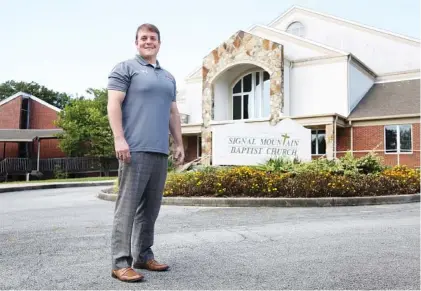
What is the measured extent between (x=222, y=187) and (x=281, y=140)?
4408mm

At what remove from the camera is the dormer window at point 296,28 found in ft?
99.5

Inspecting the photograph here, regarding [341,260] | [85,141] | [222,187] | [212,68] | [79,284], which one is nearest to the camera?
[79,284]

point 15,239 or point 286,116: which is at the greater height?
point 286,116

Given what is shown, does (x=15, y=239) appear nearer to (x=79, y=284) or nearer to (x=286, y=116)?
(x=79, y=284)

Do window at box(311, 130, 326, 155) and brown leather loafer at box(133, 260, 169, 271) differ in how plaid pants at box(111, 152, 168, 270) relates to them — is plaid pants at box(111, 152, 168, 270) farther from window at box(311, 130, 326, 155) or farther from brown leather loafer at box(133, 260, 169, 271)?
window at box(311, 130, 326, 155)

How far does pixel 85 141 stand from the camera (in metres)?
28.4

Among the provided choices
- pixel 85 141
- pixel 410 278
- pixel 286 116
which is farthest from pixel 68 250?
pixel 85 141

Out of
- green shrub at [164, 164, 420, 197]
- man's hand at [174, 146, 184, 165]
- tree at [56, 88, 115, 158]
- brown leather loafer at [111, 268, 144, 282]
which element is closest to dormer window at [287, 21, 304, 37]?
tree at [56, 88, 115, 158]

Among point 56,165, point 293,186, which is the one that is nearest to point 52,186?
point 293,186

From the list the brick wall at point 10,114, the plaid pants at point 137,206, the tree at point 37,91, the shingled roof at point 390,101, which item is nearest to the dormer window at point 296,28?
the shingled roof at point 390,101

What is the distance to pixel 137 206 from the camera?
337cm

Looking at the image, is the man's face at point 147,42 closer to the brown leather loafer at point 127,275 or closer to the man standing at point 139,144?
the man standing at point 139,144

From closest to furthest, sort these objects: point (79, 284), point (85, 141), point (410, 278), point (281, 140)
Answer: point (79, 284) < point (410, 278) < point (281, 140) < point (85, 141)

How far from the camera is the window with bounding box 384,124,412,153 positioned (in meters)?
20.5
